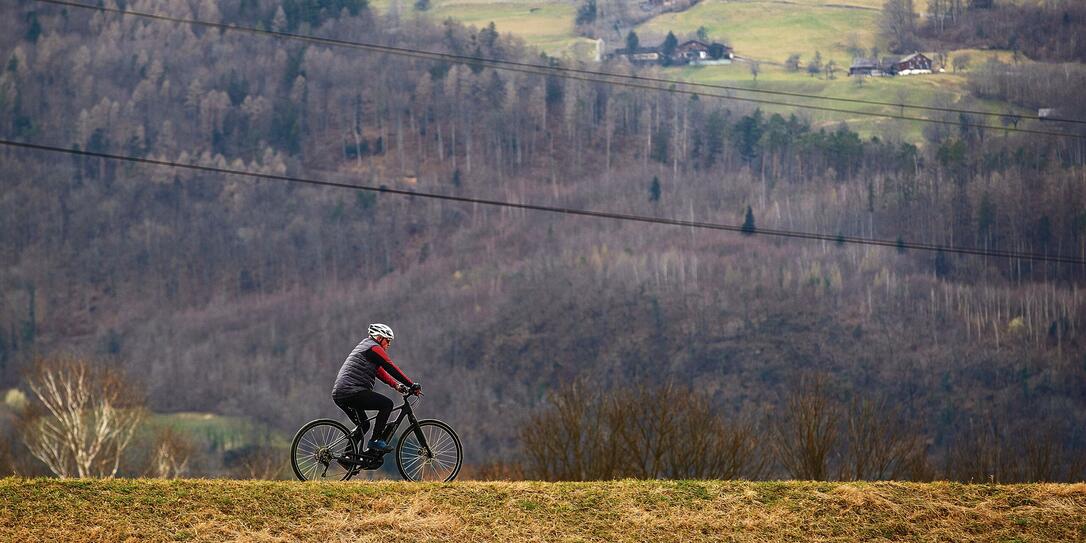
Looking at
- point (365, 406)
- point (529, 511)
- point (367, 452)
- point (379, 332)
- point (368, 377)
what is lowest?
point (529, 511)

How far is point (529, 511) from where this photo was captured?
25.0m

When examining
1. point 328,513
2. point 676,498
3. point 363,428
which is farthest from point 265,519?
point 676,498

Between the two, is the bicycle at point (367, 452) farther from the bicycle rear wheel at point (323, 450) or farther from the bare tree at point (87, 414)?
the bare tree at point (87, 414)

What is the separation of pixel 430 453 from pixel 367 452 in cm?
128

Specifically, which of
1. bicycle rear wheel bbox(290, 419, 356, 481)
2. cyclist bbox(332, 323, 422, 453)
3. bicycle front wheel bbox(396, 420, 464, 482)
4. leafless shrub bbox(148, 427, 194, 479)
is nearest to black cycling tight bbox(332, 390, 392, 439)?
cyclist bbox(332, 323, 422, 453)

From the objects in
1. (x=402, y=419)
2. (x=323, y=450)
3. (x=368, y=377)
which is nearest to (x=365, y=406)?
(x=368, y=377)

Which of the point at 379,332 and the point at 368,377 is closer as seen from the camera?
the point at 368,377

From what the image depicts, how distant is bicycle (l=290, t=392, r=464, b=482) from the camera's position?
2564cm

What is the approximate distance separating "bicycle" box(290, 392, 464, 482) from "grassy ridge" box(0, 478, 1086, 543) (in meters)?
0.49

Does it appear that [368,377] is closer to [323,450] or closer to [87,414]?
[323,450]

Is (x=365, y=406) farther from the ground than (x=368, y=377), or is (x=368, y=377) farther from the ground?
(x=368, y=377)

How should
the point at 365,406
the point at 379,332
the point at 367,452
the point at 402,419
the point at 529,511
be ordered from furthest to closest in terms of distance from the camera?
1. the point at 402,419
2. the point at 367,452
3. the point at 379,332
4. the point at 365,406
5. the point at 529,511

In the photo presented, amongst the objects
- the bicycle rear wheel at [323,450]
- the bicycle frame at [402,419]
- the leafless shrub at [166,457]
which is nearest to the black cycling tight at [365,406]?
the bicycle frame at [402,419]

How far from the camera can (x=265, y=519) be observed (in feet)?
78.7
